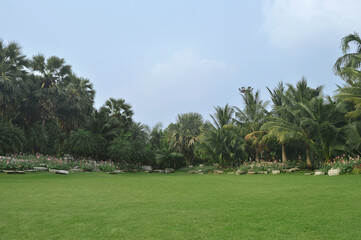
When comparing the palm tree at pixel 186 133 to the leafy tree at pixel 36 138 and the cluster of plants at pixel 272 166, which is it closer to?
the cluster of plants at pixel 272 166

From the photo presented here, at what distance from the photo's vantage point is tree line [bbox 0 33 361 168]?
45.0ft

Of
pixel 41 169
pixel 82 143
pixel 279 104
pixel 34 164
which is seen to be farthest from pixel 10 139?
pixel 279 104

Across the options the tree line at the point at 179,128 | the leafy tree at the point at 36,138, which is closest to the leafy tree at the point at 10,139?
the tree line at the point at 179,128

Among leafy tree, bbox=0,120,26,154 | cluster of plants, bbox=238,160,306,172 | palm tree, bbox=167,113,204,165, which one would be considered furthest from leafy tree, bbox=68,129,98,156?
cluster of plants, bbox=238,160,306,172

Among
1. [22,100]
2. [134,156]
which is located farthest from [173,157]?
[22,100]

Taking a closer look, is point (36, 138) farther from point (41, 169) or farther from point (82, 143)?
point (41, 169)

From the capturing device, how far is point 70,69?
21.5 m

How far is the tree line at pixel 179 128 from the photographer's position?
45.0 feet

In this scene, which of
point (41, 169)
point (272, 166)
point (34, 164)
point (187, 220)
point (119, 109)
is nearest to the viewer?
point (187, 220)

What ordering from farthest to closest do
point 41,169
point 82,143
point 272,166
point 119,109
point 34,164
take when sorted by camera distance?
point 119,109
point 82,143
point 272,166
point 34,164
point 41,169

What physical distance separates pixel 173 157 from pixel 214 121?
210 inches

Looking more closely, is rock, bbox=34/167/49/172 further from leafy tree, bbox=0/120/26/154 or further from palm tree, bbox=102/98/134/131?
palm tree, bbox=102/98/134/131

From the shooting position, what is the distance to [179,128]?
28.2 meters

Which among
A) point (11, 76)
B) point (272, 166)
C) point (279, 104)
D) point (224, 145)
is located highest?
point (11, 76)
